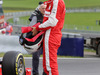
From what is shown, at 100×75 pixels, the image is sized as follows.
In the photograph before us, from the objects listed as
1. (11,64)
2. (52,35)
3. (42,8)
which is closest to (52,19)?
(52,35)

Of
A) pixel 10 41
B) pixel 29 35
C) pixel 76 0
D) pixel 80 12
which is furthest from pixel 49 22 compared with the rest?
pixel 76 0

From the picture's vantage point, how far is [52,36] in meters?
5.03

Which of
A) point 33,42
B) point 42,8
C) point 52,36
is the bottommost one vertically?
point 33,42

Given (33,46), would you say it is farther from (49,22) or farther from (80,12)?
(80,12)

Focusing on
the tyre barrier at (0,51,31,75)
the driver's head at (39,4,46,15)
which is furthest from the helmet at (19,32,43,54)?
the driver's head at (39,4,46,15)

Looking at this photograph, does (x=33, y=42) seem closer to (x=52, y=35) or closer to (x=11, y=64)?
(x=52, y=35)

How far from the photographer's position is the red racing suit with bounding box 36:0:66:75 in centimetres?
504

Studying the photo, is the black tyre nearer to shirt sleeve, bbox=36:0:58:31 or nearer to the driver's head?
shirt sleeve, bbox=36:0:58:31

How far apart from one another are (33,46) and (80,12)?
88.5m

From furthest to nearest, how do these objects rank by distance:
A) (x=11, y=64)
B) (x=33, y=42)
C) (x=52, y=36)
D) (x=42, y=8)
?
(x=42, y=8) < (x=33, y=42) < (x=52, y=36) < (x=11, y=64)

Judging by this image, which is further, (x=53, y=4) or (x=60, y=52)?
(x=60, y=52)

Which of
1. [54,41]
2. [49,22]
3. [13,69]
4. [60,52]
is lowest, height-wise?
[60,52]

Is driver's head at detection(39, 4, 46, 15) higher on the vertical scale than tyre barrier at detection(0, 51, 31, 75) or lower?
higher

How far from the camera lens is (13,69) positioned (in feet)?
15.1
